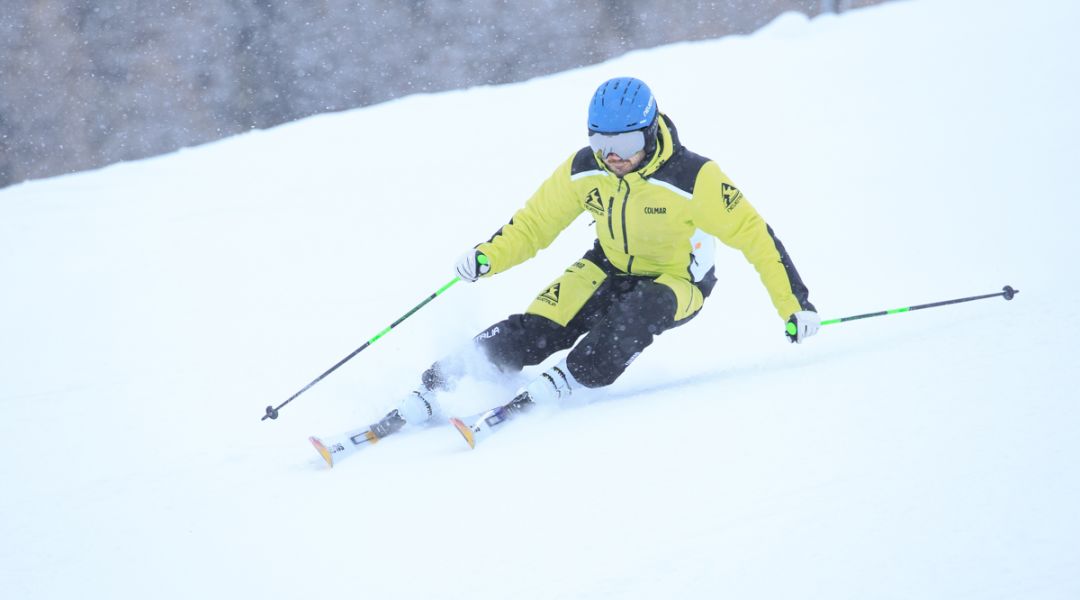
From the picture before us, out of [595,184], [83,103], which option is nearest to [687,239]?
[595,184]

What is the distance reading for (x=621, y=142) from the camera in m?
3.53

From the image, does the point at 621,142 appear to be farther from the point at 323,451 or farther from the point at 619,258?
the point at 323,451

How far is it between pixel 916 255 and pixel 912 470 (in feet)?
9.65

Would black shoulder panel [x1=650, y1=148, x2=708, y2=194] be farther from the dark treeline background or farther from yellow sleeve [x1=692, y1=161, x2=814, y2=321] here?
the dark treeline background

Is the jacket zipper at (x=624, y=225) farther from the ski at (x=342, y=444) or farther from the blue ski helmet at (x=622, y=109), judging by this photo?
the ski at (x=342, y=444)

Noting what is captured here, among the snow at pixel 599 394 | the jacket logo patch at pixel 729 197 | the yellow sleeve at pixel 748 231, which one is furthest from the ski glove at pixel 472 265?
the jacket logo patch at pixel 729 197

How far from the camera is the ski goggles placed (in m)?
3.52

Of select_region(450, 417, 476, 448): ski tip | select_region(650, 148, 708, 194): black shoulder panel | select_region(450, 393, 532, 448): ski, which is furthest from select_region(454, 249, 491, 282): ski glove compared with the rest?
select_region(650, 148, 708, 194): black shoulder panel

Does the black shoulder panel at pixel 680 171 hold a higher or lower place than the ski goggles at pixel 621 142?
lower

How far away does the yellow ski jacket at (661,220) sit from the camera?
12.1 ft

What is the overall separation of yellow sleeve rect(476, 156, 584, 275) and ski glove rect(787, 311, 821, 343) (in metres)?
1.06

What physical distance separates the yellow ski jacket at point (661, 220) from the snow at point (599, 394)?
484mm

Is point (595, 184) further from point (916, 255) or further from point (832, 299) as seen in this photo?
point (916, 255)

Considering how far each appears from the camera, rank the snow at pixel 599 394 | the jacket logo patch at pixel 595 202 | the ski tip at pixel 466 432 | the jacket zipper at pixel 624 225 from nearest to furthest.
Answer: the snow at pixel 599 394
the ski tip at pixel 466 432
the jacket zipper at pixel 624 225
the jacket logo patch at pixel 595 202
